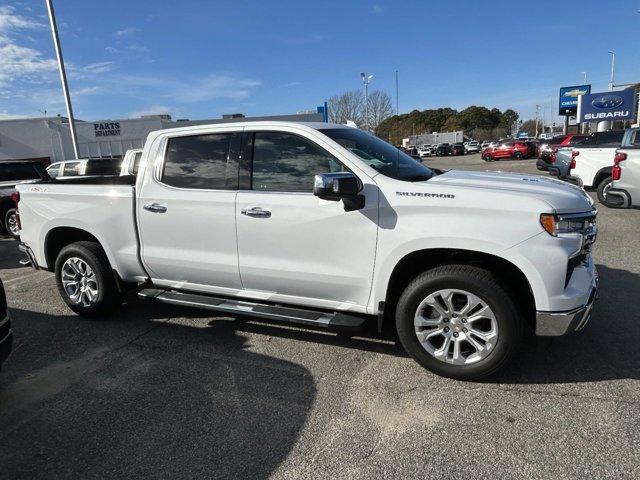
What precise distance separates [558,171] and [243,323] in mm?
12337

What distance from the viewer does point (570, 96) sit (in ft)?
176

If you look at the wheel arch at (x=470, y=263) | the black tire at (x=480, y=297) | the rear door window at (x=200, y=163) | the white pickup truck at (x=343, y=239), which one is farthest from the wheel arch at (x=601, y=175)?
the rear door window at (x=200, y=163)

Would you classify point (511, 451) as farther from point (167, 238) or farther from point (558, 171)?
point (558, 171)

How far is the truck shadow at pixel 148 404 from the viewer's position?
8.64 ft

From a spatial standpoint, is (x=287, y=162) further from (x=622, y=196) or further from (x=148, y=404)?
(x=622, y=196)

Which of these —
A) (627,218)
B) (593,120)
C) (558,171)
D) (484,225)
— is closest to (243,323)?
(484,225)

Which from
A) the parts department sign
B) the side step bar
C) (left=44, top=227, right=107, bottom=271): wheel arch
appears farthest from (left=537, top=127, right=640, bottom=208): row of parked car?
the parts department sign

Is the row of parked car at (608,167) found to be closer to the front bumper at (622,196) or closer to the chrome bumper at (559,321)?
the front bumper at (622,196)

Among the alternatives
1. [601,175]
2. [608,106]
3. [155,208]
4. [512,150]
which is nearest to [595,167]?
[601,175]

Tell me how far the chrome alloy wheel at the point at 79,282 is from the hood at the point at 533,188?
3615 mm

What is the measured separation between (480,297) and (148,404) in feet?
8.10

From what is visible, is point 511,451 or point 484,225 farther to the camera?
point 484,225

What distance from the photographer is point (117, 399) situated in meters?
3.30

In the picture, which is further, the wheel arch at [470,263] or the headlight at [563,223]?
the wheel arch at [470,263]
